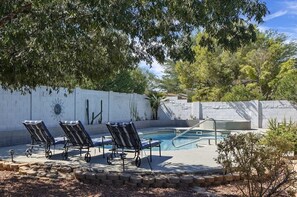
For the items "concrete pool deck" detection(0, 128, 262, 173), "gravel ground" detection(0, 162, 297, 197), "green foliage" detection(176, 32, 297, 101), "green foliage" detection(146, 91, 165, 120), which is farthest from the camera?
"green foliage" detection(176, 32, 297, 101)

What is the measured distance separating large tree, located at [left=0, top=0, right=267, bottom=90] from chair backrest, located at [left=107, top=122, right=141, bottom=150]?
1.42 meters

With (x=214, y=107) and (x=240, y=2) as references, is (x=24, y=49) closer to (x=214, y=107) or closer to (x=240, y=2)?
(x=240, y=2)

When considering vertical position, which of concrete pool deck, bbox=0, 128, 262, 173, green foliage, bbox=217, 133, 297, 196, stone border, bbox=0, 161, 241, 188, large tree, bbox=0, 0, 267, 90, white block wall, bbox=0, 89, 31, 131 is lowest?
stone border, bbox=0, 161, 241, 188

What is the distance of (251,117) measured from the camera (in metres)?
25.8

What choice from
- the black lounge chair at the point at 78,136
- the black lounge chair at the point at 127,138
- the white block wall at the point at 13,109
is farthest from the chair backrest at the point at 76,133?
the white block wall at the point at 13,109

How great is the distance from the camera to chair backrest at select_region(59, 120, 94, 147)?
1035 cm

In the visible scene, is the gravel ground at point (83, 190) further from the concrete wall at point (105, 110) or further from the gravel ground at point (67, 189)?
the concrete wall at point (105, 110)

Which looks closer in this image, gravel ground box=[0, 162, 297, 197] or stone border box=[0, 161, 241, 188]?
gravel ground box=[0, 162, 297, 197]

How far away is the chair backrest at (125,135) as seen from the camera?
31.0 feet

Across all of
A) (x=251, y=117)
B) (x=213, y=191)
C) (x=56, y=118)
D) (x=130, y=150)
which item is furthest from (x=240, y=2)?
(x=251, y=117)

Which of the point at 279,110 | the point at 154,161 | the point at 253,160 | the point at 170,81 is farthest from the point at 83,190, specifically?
the point at 170,81

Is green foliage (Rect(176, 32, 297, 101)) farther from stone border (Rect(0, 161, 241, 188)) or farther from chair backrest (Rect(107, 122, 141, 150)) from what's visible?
stone border (Rect(0, 161, 241, 188))

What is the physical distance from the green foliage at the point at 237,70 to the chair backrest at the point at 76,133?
71.7 ft

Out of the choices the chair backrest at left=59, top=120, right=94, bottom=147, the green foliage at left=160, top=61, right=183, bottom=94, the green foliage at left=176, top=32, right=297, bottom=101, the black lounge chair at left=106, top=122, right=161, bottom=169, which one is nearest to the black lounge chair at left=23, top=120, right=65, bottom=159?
the chair backrest at left=59, top=120, right=94, bottom=147
